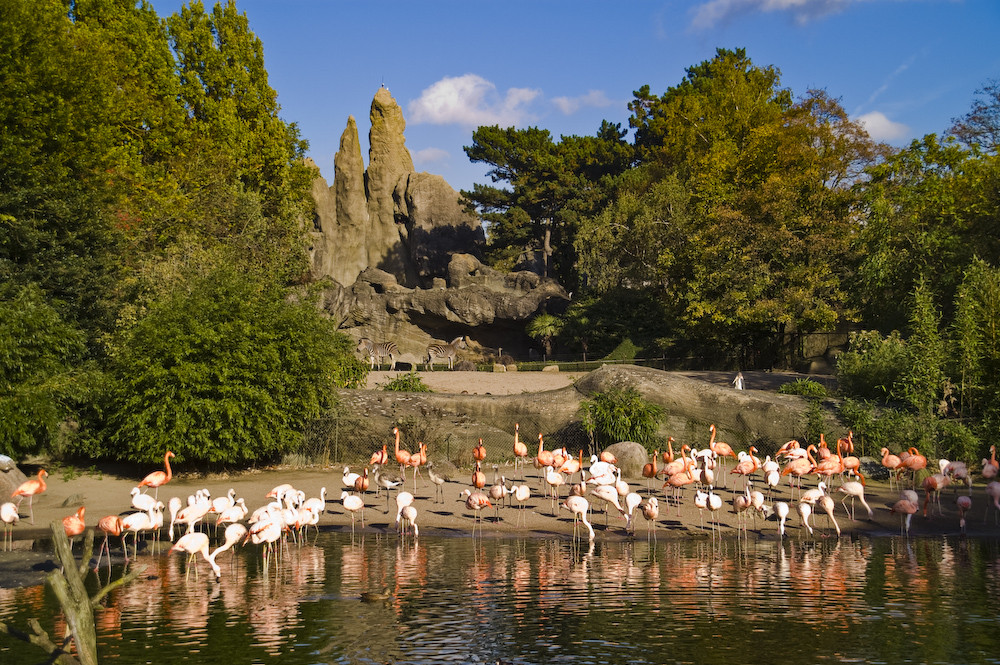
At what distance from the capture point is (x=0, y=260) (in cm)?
2108

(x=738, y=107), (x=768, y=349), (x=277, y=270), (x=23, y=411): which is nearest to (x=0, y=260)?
(x=23, y=411)

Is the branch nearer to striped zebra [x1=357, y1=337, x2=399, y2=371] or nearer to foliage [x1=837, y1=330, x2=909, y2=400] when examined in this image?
foliage [x1=837, y1=330, x2=909, y2=400]

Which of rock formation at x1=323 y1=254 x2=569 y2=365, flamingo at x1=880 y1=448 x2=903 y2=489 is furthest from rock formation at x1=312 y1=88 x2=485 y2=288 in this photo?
flamingo at x1=880 y1=448 x2=903 y2=489

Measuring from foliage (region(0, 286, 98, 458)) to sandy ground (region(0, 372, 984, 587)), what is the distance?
1.28 m

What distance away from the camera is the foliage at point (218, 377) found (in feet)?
61.0

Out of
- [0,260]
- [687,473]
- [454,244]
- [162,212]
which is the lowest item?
[687,473]

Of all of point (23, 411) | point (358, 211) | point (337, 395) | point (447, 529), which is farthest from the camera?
point (358, 211)

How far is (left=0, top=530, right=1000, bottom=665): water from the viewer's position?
27.4 feet

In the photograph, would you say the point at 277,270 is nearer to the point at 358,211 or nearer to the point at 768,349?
the point at 768,349

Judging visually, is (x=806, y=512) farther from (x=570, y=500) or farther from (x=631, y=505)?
(x=570, y=500)

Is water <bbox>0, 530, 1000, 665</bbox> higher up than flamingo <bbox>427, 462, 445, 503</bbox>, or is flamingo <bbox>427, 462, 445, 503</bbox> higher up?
flamingo <bbox>427, 462, 445, 503</bbox>

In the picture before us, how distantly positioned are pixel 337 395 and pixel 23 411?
659cm

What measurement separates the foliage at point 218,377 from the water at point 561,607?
5.97 m

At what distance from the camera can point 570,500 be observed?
1389 centimetres
